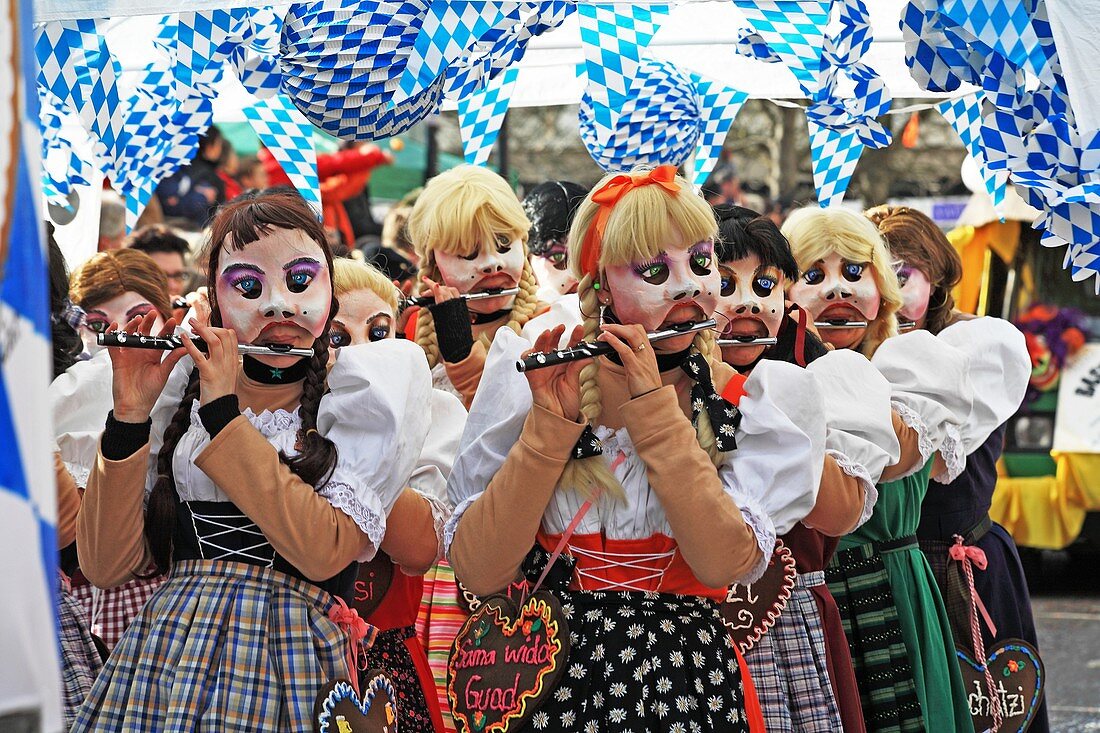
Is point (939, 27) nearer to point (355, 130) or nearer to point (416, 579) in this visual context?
point (355, 130)

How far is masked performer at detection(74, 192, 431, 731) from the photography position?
2.54 metres

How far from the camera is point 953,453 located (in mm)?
3766

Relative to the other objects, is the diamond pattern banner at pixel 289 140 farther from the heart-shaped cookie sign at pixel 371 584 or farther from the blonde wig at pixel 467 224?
the heart-shaped cookie sign at pixel 371 584

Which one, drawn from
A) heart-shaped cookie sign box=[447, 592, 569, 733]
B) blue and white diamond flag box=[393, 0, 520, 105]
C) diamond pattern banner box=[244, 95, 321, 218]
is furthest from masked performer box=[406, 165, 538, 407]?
heart-shaped cookie sign box=[447, 592, 569, 733]

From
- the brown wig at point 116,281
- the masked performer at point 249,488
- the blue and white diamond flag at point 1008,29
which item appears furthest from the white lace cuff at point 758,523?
the brown wig at point 116,281

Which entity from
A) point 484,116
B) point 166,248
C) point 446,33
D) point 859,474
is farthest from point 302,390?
point 166,248

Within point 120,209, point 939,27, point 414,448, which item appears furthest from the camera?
point 120,209

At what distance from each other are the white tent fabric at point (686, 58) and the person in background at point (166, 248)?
606mm

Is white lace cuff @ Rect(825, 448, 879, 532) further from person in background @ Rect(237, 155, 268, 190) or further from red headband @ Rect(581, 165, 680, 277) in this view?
person in background @ Rect(237, 155, 268, 190)

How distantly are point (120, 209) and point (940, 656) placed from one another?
262 inches

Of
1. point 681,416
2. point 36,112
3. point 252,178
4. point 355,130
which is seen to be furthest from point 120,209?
point 36,112

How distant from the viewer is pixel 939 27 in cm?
317

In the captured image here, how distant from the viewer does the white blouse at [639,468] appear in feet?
8.77

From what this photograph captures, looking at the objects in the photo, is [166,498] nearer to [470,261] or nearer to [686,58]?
[470,261]
